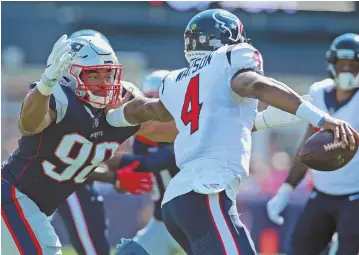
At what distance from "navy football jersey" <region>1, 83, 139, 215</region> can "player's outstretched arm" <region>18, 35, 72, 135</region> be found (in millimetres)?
224

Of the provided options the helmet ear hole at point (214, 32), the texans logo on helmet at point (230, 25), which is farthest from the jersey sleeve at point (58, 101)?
the texans logo on helmet at point (230, 25)

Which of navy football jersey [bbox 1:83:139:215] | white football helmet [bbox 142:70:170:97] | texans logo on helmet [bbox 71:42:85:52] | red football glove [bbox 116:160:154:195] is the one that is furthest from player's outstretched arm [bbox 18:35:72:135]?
white football helmet [bbox 142:70:170:97]

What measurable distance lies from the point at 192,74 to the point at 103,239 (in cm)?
229

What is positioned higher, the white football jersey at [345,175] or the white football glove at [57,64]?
the white football glove at [57,64]

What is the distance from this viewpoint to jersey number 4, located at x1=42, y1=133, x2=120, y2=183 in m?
4.41

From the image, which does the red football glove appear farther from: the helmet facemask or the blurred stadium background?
the blurred stadium background

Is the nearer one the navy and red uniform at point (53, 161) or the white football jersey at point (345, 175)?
the navy and red uniform at point (53, 161)

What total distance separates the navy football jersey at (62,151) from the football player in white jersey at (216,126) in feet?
1.89

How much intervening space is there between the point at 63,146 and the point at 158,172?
191 cm

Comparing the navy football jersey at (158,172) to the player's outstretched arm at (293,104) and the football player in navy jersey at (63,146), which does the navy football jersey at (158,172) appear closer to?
the football player in navy jersey at (63,146)

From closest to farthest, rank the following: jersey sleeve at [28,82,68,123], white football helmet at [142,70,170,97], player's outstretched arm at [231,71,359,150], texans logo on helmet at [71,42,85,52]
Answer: player's outstretched arm at [231,71,359,150]
jersey sleeve at [28,82,68,123]
texans logo on helmet at [71,42,85,52]
white football helmet at [142,70,170,97]

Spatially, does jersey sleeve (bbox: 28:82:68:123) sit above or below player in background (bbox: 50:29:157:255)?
above

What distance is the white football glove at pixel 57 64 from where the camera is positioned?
3.98 m

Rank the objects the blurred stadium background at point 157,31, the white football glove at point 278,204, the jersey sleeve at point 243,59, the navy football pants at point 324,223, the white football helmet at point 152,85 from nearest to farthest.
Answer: the jersey sleeve at point 243,59, the navy football pants at point 324,223, the white football glove at point 278,204, the white football helmet at point 152,85, the blurred stadium background at point 157,31
